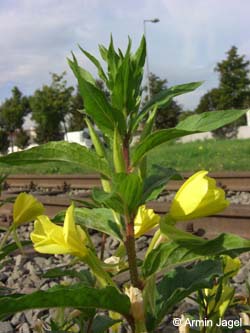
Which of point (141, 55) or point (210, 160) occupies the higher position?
point (141, 55)

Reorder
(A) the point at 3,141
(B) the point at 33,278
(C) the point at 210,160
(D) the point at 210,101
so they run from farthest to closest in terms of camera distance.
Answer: (A) the point at 3,141
(D) the point at 210,101
(C) the point at 210,160
(B) the point at 33,278

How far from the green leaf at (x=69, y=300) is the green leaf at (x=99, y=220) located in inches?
6.6

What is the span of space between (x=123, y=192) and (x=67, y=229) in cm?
13

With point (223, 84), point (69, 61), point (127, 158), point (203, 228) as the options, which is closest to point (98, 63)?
point (69, 61)

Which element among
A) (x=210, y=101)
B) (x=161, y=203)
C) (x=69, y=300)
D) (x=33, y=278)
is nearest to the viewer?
(x=69, y=300)

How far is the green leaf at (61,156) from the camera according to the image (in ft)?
3.08

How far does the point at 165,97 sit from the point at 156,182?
189 mm

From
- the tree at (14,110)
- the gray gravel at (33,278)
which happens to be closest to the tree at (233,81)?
the tree at (14,110)

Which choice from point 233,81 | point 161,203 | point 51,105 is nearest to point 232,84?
point 233,81

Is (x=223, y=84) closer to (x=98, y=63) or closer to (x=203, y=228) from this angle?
(x=203, y=228)

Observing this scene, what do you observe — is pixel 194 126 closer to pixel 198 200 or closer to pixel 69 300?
pixel 198 200

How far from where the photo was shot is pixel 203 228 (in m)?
4.57

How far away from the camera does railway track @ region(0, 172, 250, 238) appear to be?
4.39 m

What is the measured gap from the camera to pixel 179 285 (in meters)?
1.07
